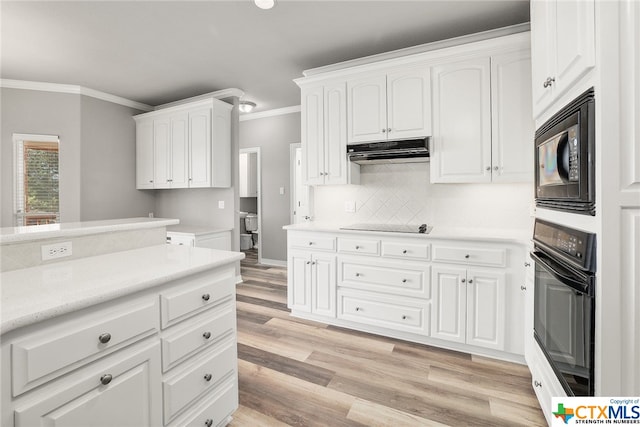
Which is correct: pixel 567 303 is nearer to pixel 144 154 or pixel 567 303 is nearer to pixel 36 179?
pixel 144 154

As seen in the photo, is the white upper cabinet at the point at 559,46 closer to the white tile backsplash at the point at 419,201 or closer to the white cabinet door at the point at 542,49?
the white cabinet door at the point at 542,49

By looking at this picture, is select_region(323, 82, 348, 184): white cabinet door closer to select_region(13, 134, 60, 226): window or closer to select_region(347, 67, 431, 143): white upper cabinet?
select_region(347, 67, 431, 143): white upper cabinet

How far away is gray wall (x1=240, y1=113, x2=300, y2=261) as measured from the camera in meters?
5.27

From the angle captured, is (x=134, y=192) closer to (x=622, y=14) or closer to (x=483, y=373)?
(x=483, y=373)

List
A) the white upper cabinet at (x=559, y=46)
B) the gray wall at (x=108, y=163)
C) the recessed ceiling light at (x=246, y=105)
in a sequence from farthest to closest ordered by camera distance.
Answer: the recessed ceiling light at (x=246, y=105), the gray wall at (x=108, y=163), the white upper cabinet at (x=559, y=46)

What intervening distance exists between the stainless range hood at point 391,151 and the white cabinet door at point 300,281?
1.11 metres

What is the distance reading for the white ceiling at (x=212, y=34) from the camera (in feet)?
7.96

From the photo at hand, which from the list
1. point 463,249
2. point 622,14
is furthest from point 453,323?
point 622,14

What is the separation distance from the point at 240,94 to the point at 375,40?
2217mm

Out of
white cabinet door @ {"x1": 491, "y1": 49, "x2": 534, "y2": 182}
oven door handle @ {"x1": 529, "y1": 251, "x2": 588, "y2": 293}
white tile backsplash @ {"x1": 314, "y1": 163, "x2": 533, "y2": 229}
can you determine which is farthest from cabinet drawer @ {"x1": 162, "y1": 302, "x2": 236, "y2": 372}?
white cabinet door @ {"x1": 491, "y1": 49, "x2": 534, "y2": 182}

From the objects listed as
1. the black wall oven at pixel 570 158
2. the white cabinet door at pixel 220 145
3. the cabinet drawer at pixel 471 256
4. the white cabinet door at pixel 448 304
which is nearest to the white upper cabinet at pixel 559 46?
the black wall oven at pixel 570 158

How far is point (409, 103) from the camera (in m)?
2.77

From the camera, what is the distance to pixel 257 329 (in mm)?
2893

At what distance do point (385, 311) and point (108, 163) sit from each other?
175 inches
